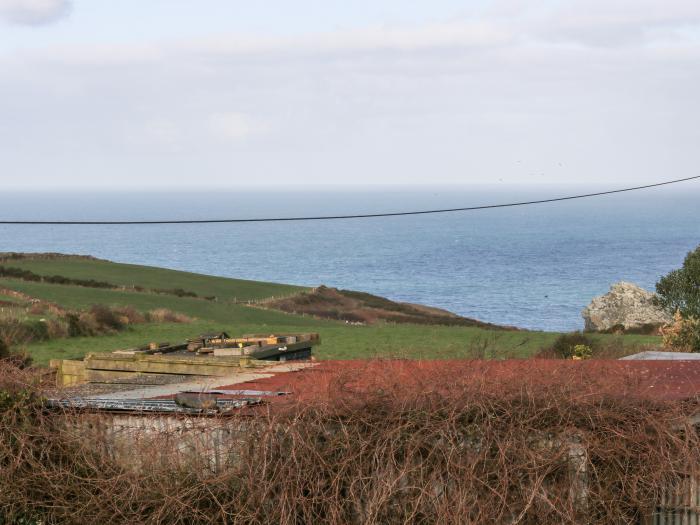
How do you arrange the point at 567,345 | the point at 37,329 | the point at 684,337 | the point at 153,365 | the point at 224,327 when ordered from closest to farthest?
1. the point at 153,365
2. the point at 684,337
3. the point at 567,345
4. the point at 37,329
5. the point at 224,327

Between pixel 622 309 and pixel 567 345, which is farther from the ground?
pixel 567 345

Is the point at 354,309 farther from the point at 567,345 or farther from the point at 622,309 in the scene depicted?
the point at 567,345

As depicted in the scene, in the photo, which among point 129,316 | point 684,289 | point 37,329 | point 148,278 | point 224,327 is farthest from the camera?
point 148,278

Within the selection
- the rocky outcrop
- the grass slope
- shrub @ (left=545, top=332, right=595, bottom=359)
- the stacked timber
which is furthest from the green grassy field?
the rocky outcrop

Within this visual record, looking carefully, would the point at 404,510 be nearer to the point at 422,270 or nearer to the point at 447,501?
the point at 447,501

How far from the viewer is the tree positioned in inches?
1852

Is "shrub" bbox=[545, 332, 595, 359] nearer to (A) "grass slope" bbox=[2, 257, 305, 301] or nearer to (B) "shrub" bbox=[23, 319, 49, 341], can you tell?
(B) "shrub" bbox=[23, 319, 49, 341]

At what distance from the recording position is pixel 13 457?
1345 centimetres

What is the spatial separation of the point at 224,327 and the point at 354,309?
28.1m

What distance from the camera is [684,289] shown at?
1903 inches

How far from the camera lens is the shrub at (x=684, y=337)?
29.3 m

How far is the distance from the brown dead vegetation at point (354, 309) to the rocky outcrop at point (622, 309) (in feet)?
22.4

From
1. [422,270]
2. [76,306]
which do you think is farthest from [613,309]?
[422,270]

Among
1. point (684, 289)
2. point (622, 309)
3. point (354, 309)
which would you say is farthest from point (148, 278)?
point (684, 289)
